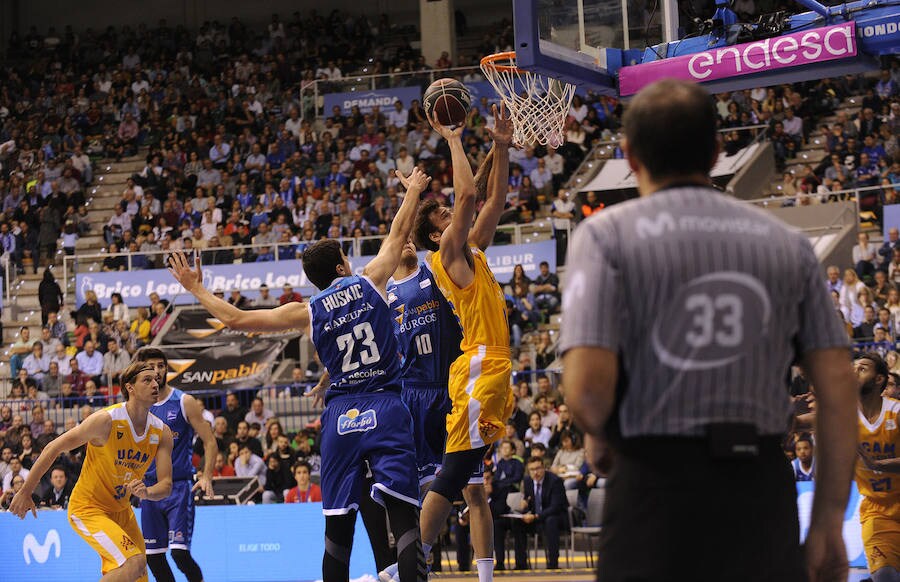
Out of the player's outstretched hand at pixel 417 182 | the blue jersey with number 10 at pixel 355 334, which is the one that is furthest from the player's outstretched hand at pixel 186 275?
the player's outstretched hand at pixel 417 182

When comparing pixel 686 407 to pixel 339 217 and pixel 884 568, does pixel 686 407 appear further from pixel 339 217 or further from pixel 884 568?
pixel 339 217

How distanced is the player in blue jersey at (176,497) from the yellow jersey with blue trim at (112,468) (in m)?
0.92

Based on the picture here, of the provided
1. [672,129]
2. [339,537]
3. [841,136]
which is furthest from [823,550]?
[841,136]

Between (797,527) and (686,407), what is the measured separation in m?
0.46

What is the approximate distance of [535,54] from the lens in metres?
8.41

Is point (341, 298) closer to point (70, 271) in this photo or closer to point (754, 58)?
point (754, 58)

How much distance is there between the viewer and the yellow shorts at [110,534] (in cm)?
790

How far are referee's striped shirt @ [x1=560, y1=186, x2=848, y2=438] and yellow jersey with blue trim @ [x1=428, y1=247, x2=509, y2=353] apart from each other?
4.27 m

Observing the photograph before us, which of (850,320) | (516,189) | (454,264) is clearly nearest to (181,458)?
(454,264)

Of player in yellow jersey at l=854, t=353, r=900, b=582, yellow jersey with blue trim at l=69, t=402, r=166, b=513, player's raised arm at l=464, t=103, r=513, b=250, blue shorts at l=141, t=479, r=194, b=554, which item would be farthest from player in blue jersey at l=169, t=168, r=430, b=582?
blue shorts at l=141, t=479, r=194, b=554

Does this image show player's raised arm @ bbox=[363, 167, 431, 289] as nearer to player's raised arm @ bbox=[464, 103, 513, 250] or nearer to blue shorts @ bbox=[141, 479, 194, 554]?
player's raised arm @ bbox=[464, 103, 513, 250]

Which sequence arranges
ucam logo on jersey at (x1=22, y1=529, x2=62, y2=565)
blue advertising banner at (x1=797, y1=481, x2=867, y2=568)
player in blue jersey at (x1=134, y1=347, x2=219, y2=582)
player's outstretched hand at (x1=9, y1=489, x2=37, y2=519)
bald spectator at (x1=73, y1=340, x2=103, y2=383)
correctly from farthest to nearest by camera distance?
bald spectator at (x1=73, y1=340, x2=103, y2=383) → ucam logo on jersey at (x1=22, y1=529, x2=62, y2=565) → blue advertising banner at (x1=797, y1=481, x2=867, y2=568) → player in blue jersey at (x1=134, y1=347, x2=219, y2=582) → player's outstretched hand at (x1=9, y1=489, x2=37, y2=519)

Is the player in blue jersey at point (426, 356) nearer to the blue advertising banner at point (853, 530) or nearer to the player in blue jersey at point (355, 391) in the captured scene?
the player in blue jersey at point (355, 391)

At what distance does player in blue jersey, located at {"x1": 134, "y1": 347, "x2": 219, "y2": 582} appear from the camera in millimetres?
9422
